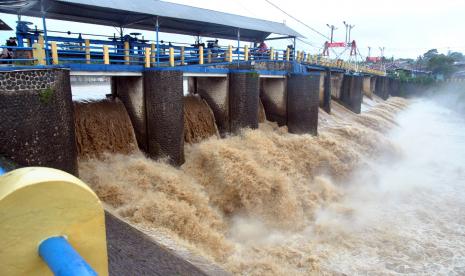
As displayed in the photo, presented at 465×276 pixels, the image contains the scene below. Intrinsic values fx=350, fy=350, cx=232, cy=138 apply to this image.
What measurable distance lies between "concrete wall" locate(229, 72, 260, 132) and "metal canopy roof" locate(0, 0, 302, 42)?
105 inches

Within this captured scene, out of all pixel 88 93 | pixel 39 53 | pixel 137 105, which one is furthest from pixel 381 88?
pixel 39 53

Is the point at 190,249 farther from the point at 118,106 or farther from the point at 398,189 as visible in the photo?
the point at 398,189

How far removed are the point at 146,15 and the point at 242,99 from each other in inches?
189

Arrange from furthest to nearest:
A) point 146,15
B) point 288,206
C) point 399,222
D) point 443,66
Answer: point 443,66, point 146,15, point 399,222, point 288,206

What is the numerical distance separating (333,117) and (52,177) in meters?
21.9

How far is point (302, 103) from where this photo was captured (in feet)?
56.9

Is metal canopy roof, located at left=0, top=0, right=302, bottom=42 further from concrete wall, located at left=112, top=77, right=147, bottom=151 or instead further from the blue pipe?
the blue pipe

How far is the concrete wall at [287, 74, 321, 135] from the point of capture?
17.2 metres

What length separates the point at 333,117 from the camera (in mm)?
22172

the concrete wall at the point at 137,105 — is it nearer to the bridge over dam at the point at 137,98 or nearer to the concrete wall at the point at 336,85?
the bridge over dam at the point at 137,98

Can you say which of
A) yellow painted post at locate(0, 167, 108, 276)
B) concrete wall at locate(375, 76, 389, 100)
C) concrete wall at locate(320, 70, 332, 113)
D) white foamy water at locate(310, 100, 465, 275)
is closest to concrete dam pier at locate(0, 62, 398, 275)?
yellow painted post at locate(0, 167, 108, 276)

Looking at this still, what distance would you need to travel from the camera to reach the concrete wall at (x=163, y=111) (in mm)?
10609

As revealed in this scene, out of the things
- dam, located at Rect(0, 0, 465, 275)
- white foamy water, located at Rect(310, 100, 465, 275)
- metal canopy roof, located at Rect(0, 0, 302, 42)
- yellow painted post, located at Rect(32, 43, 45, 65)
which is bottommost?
white foamy water, located at Rect(310, 100, 465, 275)

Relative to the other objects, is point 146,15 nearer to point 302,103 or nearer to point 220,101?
point 220,101
